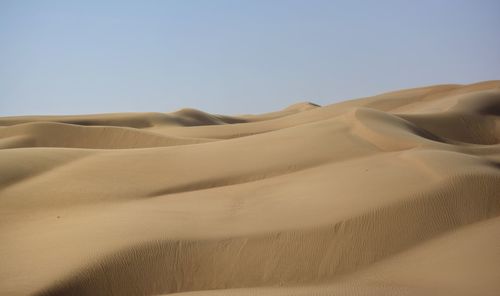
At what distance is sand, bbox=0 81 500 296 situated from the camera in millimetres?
4949

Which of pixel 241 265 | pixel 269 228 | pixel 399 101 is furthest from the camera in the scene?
pixel 399 101

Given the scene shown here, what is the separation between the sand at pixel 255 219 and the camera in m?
4.95

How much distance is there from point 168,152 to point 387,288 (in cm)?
671

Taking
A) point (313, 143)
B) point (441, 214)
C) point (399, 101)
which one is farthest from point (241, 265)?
point (399, 101)

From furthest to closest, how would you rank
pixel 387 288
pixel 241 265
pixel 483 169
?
1. pixel 483 169
2. pixel 241 265
3. pixel 387 288

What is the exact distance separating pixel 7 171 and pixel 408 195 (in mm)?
6097

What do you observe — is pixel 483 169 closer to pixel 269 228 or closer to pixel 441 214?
pixel 441 214

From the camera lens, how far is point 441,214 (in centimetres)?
631

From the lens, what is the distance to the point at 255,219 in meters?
6.42

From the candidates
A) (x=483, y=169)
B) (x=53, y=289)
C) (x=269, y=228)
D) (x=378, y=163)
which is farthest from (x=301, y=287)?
(x=378, y=163)

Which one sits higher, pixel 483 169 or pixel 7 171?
pixel 7 171

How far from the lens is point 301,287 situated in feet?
15.8

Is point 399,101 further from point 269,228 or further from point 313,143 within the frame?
point 269,228

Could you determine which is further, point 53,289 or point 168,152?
point 168,152
